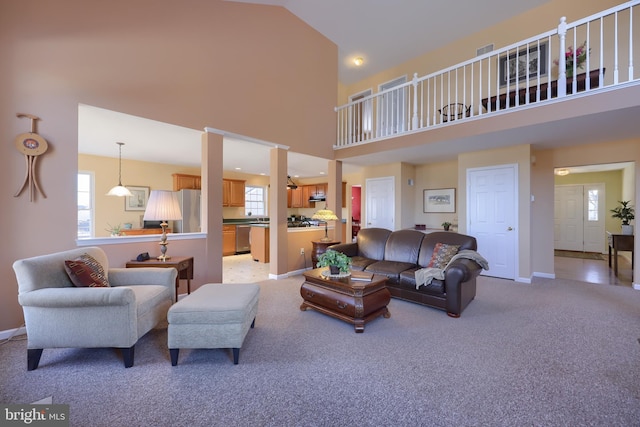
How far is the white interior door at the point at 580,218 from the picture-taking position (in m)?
7.30

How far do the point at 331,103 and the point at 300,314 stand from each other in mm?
4589

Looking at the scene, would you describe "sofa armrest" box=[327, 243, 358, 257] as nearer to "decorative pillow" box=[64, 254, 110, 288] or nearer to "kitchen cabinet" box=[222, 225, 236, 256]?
"decorative pillow" box=[64, 254, 110, 288]

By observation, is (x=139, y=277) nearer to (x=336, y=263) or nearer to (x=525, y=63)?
(x=336, y=263)

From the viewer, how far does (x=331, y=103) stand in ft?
19.2

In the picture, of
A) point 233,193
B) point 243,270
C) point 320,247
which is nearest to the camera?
point 320,247

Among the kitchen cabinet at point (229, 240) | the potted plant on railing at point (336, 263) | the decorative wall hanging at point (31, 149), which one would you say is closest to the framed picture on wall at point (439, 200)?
the potted plant on railing at point (336, 263)

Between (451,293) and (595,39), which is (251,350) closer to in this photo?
(451,293)

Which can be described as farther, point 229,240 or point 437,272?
point 229,240

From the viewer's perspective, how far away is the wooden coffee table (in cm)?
271

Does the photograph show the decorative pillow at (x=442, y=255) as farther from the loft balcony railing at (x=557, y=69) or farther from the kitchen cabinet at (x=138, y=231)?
the kitchen cabinet at (x=138, y=231)

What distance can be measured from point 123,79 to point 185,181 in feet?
13.3

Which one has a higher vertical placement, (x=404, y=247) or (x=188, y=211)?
(x=188, y=211)

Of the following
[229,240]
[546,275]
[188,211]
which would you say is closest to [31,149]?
[188,211]

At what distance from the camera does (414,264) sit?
392 cm
